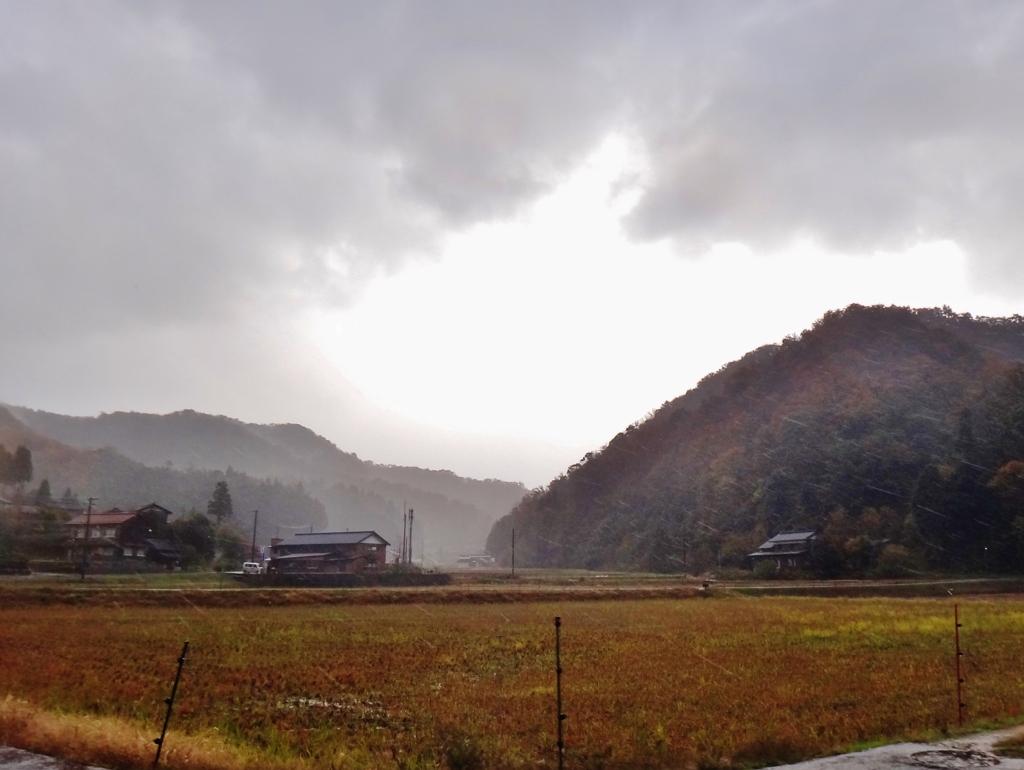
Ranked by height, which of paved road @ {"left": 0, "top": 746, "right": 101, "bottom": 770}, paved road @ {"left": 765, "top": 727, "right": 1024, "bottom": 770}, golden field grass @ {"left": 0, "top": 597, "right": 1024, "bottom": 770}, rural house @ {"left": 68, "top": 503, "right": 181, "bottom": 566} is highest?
rural house @ {"left": 68, "top": 503, "right": 181, "bottom": 566}

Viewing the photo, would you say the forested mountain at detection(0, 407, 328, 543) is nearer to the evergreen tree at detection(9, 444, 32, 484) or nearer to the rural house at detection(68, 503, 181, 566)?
the evergreen tree at detection(9, 444, 32, 484)

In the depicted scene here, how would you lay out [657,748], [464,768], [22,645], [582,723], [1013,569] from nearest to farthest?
[464,768]
[657,748]
[582,723]
[22,645]
[1013,569]

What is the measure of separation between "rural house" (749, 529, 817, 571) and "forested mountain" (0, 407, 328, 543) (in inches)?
3331

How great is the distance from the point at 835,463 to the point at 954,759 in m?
72.4

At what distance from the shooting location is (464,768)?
29.2 ft

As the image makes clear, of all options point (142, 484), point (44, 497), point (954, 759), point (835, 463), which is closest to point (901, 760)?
point (954, 759)

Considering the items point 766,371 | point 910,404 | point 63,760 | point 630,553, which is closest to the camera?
point 63,760

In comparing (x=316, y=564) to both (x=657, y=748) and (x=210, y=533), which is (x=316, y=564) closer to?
(x=210, y=533)

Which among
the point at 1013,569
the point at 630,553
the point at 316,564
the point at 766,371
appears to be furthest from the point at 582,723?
the point at 766,371

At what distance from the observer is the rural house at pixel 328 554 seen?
68375 mm

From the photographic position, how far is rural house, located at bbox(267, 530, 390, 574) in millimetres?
68375

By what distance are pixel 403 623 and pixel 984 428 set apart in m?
59.7

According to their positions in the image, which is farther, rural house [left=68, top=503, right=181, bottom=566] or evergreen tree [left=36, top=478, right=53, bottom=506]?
evergreen tree [left=36, top=478, right=53, bottom=506]

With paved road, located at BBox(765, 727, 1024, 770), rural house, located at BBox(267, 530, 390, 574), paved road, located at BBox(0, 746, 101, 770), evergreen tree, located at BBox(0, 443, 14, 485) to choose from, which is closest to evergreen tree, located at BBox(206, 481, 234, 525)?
rural house, located at BBox(267, 530, 390, 574)
